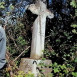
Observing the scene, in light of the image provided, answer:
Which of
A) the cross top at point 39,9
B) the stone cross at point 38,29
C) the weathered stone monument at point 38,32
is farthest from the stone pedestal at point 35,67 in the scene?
the cross top at point 39,9

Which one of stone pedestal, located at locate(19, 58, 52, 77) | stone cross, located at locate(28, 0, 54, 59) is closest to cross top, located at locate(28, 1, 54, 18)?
stone cross, located at locate(28, 0, 54, 59)

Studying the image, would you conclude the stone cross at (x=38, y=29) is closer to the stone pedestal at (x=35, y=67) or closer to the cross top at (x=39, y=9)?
the cross top at (x=39, y=9)

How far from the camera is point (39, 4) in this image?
6.05 metres

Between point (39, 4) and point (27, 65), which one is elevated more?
point (39, 4)

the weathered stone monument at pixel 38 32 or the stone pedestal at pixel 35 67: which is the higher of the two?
the weathered stone monument at pixel 38 32

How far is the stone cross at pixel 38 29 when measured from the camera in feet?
19.6

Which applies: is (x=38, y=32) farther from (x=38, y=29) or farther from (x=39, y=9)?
(x=39, y=9)

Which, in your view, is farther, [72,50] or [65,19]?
[65,19]

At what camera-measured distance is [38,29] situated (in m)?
5.98

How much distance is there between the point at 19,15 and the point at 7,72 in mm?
1816

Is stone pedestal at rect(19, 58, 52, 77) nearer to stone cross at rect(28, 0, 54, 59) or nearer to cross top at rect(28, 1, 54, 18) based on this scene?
stone cross at rect(28, 0, 54, 59)

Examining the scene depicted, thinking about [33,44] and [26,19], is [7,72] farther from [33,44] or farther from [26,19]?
[26,19]

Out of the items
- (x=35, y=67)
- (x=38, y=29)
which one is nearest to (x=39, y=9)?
(x=38, y=29)

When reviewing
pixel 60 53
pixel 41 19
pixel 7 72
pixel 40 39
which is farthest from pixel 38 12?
pixel 7 72
